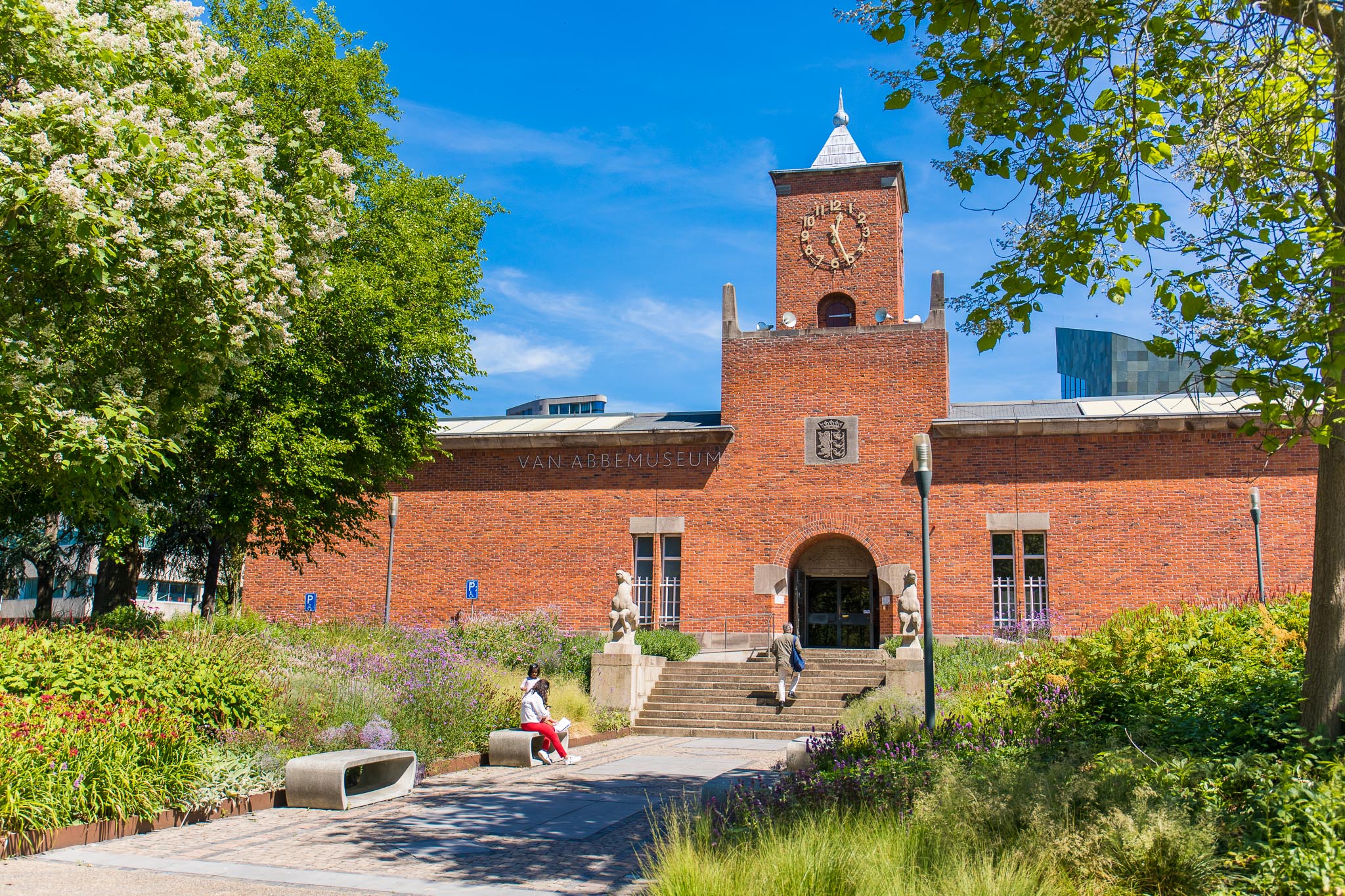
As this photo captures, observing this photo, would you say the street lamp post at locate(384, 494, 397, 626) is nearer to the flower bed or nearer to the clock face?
the clock face

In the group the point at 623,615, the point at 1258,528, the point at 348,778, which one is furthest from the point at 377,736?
the point at 1258,528

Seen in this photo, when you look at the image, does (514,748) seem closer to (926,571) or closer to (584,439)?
(926,571)

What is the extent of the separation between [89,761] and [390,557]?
1562 centimetres

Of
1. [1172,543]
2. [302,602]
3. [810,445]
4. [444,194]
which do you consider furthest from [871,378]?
[302,602]

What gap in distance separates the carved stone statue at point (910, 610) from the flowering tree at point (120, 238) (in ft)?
40.7

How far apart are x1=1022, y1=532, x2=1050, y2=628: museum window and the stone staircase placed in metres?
4.10

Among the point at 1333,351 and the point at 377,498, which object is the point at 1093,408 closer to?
the point at 377,498

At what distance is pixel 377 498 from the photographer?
2461 cm

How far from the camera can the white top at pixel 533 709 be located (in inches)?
522

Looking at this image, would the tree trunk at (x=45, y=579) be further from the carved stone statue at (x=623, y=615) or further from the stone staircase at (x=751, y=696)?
the stone staircase at (x=751, y=696)

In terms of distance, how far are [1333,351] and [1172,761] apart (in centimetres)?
282

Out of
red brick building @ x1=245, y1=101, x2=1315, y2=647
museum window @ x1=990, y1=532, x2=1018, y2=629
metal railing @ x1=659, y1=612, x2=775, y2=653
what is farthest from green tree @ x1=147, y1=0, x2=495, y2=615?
museum window @ x1=990, y1=532, x2=1018, y2=629

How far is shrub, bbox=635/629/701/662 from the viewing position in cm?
2103

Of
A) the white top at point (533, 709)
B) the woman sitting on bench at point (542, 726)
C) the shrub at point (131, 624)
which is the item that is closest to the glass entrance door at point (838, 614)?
the woman sitting on bench at point (542, 726)
